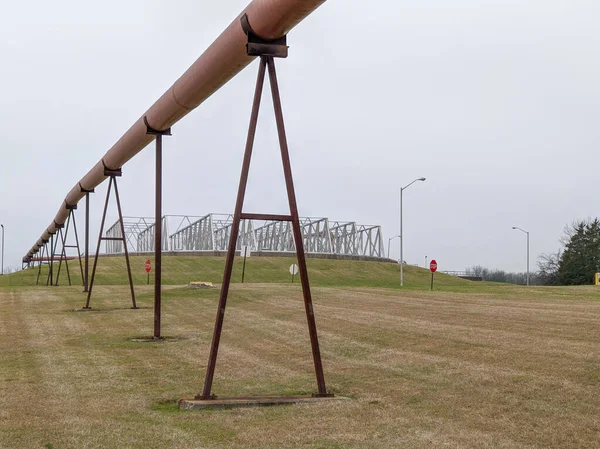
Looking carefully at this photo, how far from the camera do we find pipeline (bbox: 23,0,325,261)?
1141cm

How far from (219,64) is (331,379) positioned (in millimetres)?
5864

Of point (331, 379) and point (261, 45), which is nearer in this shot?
point (261, 45)

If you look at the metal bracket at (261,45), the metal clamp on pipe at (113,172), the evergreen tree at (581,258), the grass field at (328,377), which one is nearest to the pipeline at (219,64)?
the metal bracket at (261,45)

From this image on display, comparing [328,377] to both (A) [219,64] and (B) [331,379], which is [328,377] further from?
(A) [219,64]

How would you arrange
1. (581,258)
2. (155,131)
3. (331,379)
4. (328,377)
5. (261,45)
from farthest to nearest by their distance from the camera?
(581,258)
(155,131)
(328,377)
(331,379)
(261,45)

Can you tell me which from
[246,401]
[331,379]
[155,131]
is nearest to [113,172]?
[155,131]

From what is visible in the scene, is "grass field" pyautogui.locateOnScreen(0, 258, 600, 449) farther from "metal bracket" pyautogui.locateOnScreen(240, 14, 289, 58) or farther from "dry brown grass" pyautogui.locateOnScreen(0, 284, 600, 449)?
"metal bracket" pyautogui.locateOnScreen(240, 14, 289, 58)

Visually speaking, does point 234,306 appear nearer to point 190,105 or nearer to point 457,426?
point 190,105

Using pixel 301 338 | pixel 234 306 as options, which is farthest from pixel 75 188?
pixel 301 338

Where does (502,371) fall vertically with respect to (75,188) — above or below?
below

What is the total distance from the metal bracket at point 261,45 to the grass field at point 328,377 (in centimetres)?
534

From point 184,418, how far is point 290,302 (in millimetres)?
20938

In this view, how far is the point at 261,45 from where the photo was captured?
1217cm

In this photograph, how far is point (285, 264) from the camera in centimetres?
8988
